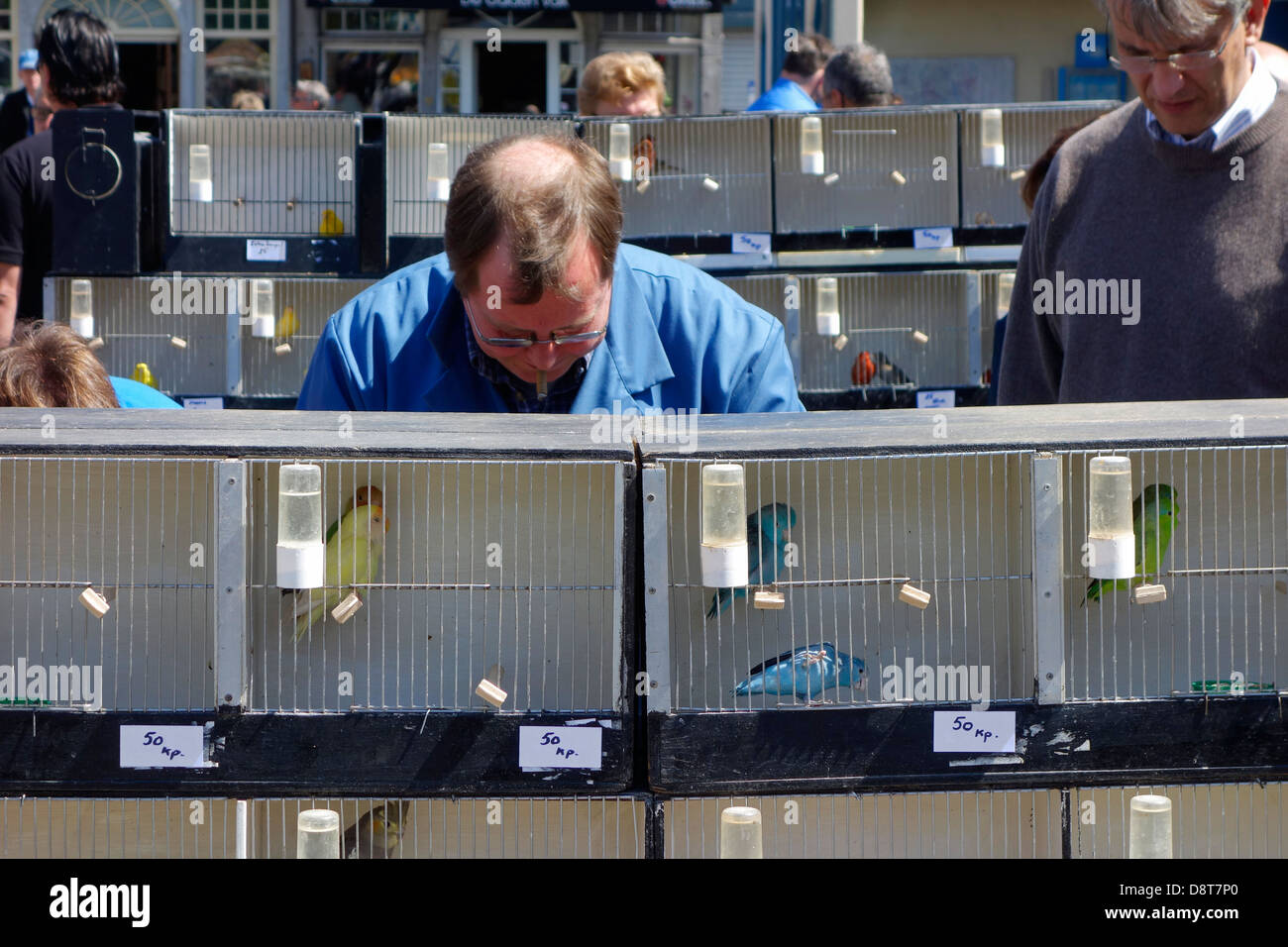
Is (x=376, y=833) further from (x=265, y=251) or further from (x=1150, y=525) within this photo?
(x=265, y=251)

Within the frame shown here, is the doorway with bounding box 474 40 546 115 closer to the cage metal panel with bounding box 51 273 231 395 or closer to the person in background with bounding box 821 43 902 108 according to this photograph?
the person in background with bounding box 821 43 902 108

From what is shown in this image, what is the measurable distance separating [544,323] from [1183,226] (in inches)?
47.2

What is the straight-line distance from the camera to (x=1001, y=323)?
4.73m

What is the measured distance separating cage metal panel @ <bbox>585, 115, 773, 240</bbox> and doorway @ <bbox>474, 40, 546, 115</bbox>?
33.2 feet

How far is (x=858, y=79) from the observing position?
602 cm

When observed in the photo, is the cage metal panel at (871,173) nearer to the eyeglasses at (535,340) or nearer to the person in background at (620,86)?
the person in background at (620,86)

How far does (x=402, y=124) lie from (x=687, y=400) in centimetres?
343

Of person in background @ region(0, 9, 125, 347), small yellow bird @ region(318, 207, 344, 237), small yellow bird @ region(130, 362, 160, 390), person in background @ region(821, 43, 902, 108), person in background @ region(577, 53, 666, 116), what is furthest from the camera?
person in background @ region(821, 43, 902, 108)

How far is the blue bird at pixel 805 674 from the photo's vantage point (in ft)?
5.26

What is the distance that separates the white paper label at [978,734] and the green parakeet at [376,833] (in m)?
0.59

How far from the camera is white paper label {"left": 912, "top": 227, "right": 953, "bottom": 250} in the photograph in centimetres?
555

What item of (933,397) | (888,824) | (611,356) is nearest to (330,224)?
(933,397)

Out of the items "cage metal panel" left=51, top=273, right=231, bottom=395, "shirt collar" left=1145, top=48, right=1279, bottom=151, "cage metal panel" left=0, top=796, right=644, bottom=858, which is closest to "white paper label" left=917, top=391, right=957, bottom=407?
"cage metal panel" left=51, top=273, right=231, bottom=395
